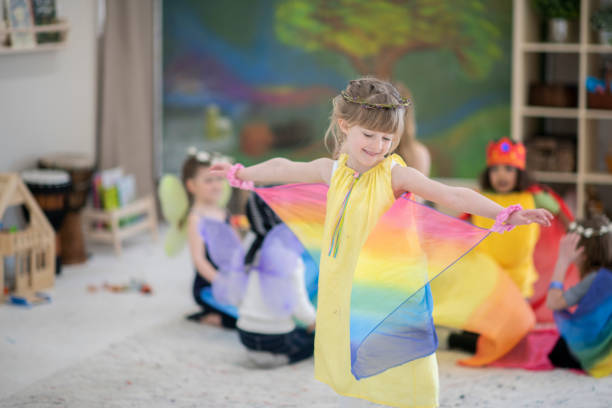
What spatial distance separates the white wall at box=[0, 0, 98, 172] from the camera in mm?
4949

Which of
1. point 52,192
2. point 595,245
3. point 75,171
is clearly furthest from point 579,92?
point 52,192

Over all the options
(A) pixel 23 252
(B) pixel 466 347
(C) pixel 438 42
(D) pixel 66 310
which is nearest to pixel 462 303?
(B) pixel 466 347

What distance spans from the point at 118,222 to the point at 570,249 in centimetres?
336

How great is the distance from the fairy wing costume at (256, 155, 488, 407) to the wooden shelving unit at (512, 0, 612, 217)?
3.10 m

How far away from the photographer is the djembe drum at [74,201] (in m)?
5.15

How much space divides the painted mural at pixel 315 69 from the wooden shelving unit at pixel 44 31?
1.39 m

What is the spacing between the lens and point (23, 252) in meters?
4.59

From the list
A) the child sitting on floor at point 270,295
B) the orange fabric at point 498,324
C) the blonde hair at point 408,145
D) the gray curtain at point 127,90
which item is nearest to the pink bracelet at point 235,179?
the child sitting on floor at point 270,295

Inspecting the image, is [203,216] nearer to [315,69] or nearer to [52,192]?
[52,192]

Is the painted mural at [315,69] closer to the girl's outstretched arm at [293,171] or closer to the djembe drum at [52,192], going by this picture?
the djembe drum at [52,192]

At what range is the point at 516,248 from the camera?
3.95 m

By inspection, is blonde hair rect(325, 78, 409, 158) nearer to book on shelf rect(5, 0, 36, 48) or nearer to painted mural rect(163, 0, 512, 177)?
book on shelf rect(5, 0, 36, 48)

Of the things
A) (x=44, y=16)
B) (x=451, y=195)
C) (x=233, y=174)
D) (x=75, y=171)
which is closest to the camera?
(x=451, y=195)

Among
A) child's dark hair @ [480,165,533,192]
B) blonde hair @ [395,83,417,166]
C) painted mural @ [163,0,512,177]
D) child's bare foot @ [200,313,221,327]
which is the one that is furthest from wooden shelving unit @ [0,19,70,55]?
child's dark hair @ [480,165,533,192]
